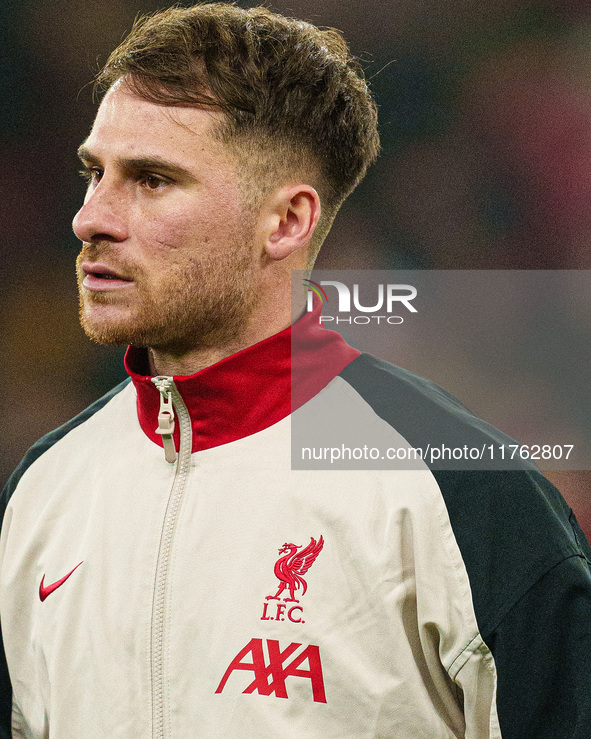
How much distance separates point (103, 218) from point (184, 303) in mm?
140

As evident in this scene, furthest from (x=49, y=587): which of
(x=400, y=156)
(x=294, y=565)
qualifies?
(x=400, y=156)

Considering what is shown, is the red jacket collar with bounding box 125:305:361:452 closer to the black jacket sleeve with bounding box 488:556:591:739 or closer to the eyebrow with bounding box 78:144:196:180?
the eyebrow with bounding box 78:144:196:180

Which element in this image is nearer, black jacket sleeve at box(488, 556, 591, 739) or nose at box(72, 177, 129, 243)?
black jacket sleeve at box(488, 556, 591, 739)

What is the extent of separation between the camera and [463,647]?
89 centimetres

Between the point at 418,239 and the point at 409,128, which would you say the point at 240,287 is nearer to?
the point at 418,239

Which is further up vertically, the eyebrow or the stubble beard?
the eyebrow

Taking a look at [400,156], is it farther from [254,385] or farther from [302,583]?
[302,583]

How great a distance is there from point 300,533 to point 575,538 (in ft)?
1.07

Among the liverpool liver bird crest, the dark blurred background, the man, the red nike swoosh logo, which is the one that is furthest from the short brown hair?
the dark blurred background

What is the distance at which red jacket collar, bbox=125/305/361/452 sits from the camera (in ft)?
3.29

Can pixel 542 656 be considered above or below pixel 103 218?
below

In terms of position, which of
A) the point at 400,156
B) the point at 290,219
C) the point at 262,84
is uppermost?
the point at 400,156

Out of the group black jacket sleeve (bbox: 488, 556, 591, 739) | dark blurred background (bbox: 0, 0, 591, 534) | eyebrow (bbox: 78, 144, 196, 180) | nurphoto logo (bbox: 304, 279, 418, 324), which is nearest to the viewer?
black jacket sleeve (bbox: 488, 556, 591, 739)

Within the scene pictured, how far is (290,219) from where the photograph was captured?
1.09 metres
